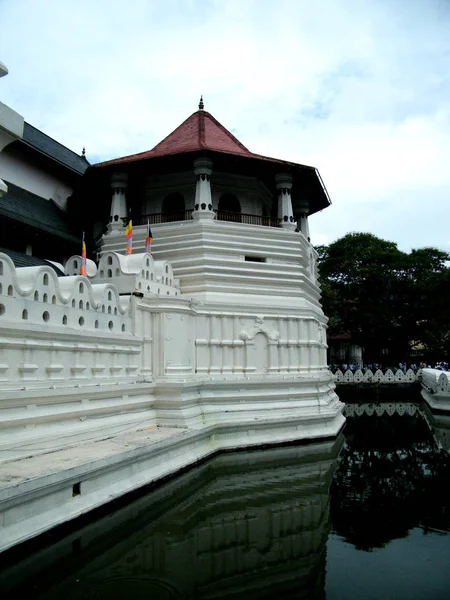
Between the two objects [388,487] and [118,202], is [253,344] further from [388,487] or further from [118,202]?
[118,202]

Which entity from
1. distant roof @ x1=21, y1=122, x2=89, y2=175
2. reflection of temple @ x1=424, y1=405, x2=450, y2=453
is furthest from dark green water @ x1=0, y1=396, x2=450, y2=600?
distant roof @ x1=21, y1=122, x2=89, y2=175

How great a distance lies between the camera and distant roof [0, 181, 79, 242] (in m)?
15.5

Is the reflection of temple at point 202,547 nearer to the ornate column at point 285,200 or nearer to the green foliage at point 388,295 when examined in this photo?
the ornate column at point 285,200

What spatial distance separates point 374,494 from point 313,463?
8.72ft

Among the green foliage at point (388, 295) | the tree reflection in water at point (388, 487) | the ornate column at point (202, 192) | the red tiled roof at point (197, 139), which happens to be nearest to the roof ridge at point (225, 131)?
the red tiled roof at point (197, 139)

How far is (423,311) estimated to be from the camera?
39.3m

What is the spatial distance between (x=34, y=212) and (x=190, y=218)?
5.19 meters

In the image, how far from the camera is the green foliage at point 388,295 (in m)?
39.0

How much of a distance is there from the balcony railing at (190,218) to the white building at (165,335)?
73mm

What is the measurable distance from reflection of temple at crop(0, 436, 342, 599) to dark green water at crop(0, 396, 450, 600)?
18 millimetres

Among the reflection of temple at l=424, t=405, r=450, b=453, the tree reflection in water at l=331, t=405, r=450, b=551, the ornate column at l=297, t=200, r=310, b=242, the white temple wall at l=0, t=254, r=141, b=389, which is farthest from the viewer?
the ornate column at l=297, t=200, r=310, b=242

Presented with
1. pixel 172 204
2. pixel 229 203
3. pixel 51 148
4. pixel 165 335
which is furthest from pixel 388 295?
pixel 165 335

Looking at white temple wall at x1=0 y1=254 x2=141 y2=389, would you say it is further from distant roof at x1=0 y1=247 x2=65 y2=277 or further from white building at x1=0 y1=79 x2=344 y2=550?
distant roof at x1=0 y1=247 x2=65 y2=277

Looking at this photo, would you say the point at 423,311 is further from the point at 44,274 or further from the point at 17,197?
the point at 44,274
